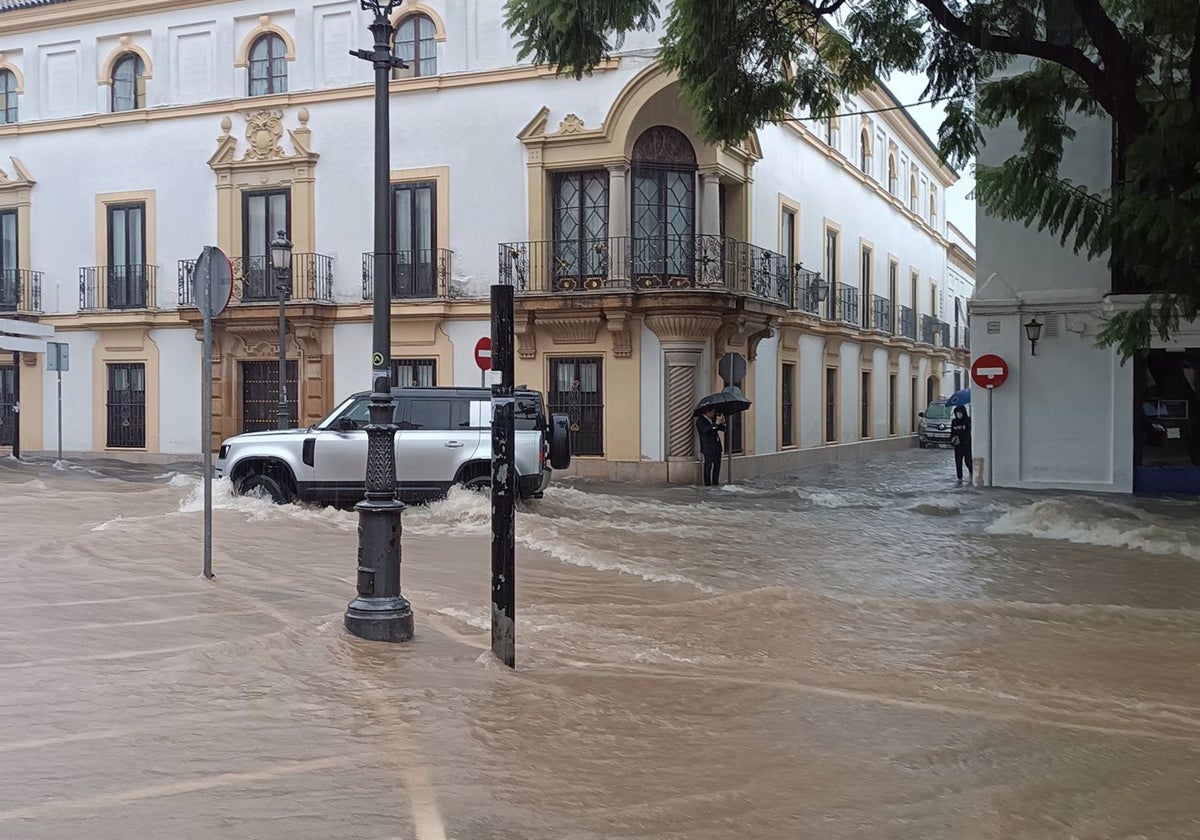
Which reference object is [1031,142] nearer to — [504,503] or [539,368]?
[504,503]

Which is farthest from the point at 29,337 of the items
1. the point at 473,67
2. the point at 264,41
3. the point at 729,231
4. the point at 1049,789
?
the point at 1049,789

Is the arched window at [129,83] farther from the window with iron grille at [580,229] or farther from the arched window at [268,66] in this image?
the window with iron grille at [580,229]

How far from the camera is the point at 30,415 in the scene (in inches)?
1063

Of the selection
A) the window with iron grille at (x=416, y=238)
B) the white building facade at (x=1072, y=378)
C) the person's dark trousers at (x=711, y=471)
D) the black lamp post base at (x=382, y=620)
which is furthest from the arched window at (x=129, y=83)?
the black lamp post base at (x=382, y=620)

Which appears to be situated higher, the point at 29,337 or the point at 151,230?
the point at 151,230

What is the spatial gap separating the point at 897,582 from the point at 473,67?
16.1 metres

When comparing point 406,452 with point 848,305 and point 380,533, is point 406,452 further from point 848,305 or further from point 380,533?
point 848,305

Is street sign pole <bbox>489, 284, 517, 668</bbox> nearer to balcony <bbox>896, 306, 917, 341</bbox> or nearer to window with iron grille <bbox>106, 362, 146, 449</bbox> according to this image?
window with iron grille <bbox>106, 362, 146, 449</bbox>

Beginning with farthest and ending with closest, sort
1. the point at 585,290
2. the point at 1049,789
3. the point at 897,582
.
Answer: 1. the point at 585,290
2. the point at 897,582
3. the point at 1049,789

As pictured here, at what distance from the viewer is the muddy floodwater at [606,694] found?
4.71 m

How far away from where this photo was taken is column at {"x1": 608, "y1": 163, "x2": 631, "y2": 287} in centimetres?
2180

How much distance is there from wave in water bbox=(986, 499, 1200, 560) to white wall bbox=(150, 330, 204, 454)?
18132mm

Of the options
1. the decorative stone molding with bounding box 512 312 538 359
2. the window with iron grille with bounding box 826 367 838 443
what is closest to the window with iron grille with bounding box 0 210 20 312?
the decorative stone molding with bounding box 512 312 538 359

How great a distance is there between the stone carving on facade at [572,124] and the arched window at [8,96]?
14.3 meters
